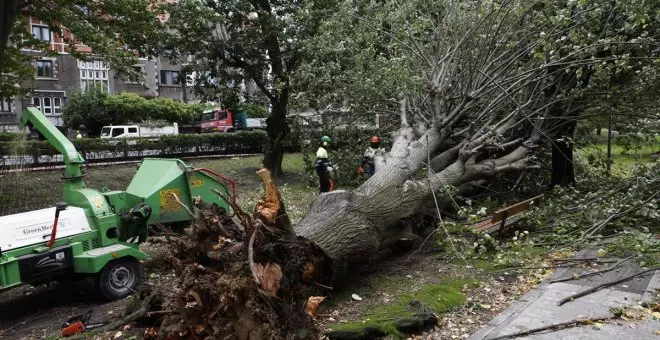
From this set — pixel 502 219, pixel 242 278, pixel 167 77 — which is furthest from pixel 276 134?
pixel 167 77

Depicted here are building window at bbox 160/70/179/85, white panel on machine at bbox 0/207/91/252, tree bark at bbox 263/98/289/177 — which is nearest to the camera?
white panel on machine at bbox 0/207/91/252

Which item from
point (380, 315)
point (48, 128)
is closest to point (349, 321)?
point (380, 315)

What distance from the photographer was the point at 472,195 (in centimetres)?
932

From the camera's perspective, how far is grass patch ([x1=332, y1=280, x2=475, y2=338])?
4441mm

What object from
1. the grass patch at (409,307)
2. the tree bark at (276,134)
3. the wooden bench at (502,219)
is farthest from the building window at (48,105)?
the grass patch at (409,307)

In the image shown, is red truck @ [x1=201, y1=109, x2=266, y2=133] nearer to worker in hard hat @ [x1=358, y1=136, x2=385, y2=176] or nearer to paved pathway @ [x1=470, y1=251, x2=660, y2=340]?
worker in hard hat @ [x1=358, y1=136, x2=385, y2=176]

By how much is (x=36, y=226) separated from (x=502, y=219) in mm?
5771

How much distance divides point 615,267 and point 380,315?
121 inches

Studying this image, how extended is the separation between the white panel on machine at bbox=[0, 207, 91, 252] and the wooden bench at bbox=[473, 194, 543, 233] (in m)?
4.90

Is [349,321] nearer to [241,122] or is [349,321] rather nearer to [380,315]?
[380,315]

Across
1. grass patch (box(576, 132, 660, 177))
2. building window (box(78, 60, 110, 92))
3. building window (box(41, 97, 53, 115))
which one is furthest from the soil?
building window (box(78, 60, 110, 92))

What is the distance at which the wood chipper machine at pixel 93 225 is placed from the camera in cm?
565

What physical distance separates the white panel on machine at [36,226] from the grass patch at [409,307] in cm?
342

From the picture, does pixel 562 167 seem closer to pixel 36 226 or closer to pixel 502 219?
pixel 502 219
